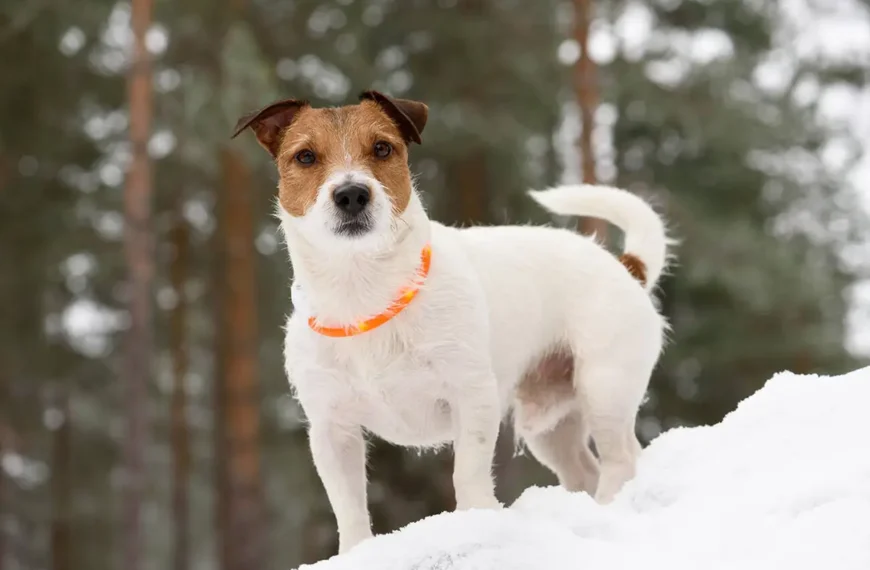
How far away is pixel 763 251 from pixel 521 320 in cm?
1093

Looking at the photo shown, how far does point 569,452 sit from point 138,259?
8436 millimetres

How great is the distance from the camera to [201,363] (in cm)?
2477

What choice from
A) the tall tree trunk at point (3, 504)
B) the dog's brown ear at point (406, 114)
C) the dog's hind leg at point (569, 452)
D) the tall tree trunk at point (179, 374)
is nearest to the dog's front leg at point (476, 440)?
the dog's brown ear at point (406, 114)

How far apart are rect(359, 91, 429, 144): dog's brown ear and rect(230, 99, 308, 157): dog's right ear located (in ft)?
1.13

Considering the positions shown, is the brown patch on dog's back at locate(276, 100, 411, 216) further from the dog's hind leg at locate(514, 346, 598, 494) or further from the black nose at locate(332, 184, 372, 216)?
the dog's hind leg at locate(514, 346, 598, 494)

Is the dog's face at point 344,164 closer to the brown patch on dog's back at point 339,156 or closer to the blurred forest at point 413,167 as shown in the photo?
the brown patch on dog's back at point 339,156

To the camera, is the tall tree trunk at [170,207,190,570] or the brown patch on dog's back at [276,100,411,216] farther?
the tall tree trunk at [170,207,190,570]

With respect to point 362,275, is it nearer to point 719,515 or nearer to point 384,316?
point 384,316

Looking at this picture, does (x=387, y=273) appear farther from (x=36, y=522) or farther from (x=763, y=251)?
(x=36, y=522)

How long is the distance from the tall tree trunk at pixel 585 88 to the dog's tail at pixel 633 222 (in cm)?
581

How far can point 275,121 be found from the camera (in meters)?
4.42

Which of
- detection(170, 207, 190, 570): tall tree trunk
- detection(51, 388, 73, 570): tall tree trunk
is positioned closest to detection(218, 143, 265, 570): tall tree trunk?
detection(170, 207, 190, 570): tall tree trunk

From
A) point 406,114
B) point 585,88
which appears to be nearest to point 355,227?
point 406,114

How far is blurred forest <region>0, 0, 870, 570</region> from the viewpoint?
13.2 meters
